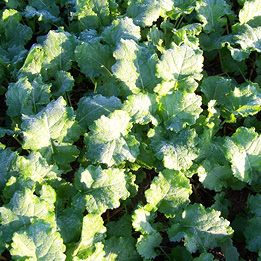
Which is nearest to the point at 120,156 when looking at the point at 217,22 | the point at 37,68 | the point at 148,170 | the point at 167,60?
the point at 148,170

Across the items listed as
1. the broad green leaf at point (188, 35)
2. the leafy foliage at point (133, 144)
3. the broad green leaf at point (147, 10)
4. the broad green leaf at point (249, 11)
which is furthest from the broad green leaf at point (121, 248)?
the broad green leaf at point (249, 11)

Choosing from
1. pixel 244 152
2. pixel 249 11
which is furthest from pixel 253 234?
pixel 249 11

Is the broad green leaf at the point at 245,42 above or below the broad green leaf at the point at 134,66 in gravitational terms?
below

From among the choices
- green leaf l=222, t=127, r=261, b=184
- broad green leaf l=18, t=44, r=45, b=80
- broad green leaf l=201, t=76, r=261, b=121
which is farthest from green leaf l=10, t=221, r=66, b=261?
broad green leaf l=201, t=76, r=261, b=121

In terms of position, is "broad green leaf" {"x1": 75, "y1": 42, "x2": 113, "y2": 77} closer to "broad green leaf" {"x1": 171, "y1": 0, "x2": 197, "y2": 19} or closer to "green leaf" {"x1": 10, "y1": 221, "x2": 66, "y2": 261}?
"broad green leaf" {"x1": 171, "y1": 0, "x2": 197, "y2": 19}

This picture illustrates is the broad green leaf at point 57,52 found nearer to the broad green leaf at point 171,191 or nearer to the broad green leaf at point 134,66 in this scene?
the broad green leaf at point 134,66

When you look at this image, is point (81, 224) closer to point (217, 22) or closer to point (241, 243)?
point (241, 243)
